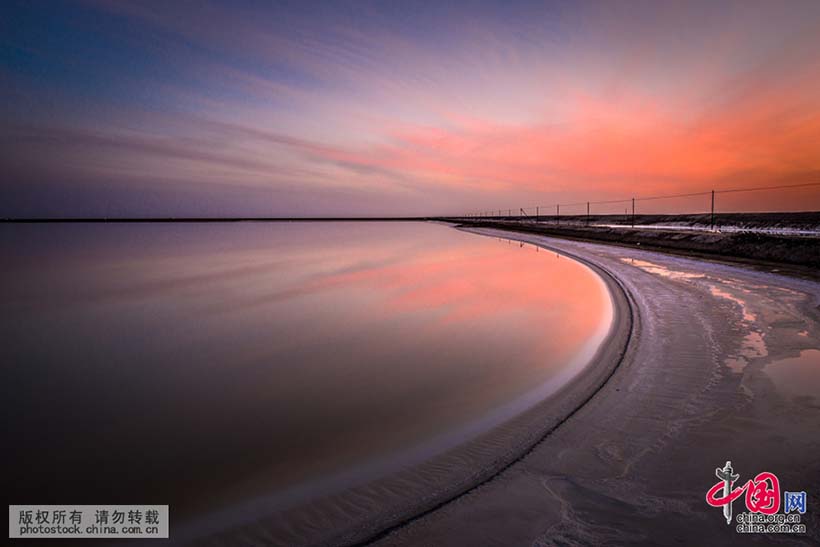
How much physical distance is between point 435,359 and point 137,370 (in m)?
5.57

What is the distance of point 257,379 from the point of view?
6.75 metres

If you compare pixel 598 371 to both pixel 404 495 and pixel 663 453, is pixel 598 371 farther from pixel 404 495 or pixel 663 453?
pixel 404 495

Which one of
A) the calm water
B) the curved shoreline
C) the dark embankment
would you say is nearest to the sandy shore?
the curved shoreline

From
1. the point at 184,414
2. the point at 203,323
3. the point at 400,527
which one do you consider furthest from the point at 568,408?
the point at 203,323

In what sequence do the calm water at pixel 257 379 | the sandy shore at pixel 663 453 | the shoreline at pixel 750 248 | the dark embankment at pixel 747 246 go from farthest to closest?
the dark embankment at pixel 747 246 < the shoreline at pixel 750 248 < the calm water at pixel 257 379 < the sandy shore at pixel 663 453

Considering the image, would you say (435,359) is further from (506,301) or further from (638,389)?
(506,301)

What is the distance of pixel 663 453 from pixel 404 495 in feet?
8.12

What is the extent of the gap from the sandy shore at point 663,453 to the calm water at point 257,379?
1.11m

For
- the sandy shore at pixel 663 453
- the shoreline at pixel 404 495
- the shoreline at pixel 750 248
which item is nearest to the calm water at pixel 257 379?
the shoreline at pixel 404 495

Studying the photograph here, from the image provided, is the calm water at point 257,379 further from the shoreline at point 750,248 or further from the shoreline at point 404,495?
the shoreline at point 750,248

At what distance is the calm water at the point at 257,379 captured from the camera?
4.29 metres

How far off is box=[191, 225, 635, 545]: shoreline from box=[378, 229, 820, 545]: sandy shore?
137 millimetres

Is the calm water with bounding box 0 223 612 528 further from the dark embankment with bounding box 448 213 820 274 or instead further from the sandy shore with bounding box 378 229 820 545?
the dark embankment with bounding box 448 213 820 274

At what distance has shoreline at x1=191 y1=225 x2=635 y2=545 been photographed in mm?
3180
